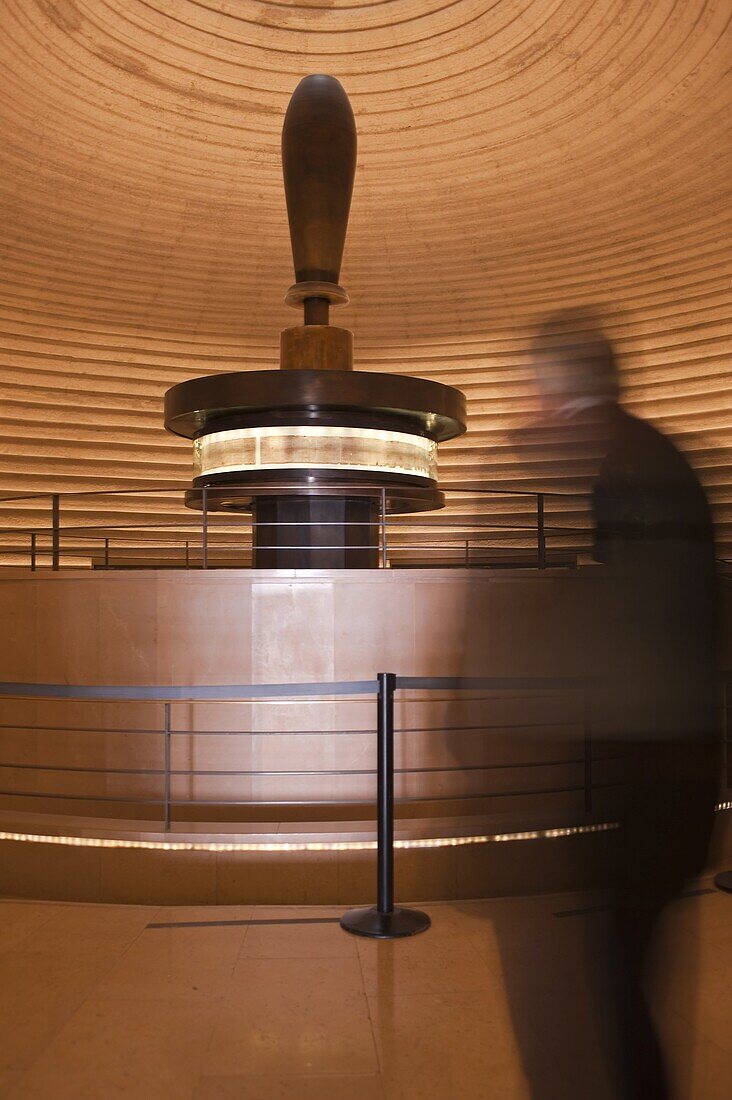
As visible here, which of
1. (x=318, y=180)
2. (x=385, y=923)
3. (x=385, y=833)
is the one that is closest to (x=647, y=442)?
(x=385, y=833)

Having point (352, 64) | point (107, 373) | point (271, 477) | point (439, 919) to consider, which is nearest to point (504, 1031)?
point (439, 919)

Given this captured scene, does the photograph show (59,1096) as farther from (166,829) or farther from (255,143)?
(255,143)

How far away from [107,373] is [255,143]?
3.02m

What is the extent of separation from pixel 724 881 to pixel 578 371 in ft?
8.07

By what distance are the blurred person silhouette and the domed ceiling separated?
23.5 feet

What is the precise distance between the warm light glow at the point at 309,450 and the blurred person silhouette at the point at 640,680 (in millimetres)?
4538

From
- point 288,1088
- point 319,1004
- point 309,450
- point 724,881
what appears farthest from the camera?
point 309,450

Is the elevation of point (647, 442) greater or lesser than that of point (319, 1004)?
greater

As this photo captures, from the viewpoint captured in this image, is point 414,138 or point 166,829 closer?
point 166,829

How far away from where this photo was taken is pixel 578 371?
170cm

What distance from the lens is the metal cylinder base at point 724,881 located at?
3.38 m

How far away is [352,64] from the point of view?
9.81 meters

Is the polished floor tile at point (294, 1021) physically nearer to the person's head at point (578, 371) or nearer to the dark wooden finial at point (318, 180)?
the person's head at point (578, 371)

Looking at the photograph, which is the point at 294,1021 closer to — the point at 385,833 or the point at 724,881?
the point at 385,833
